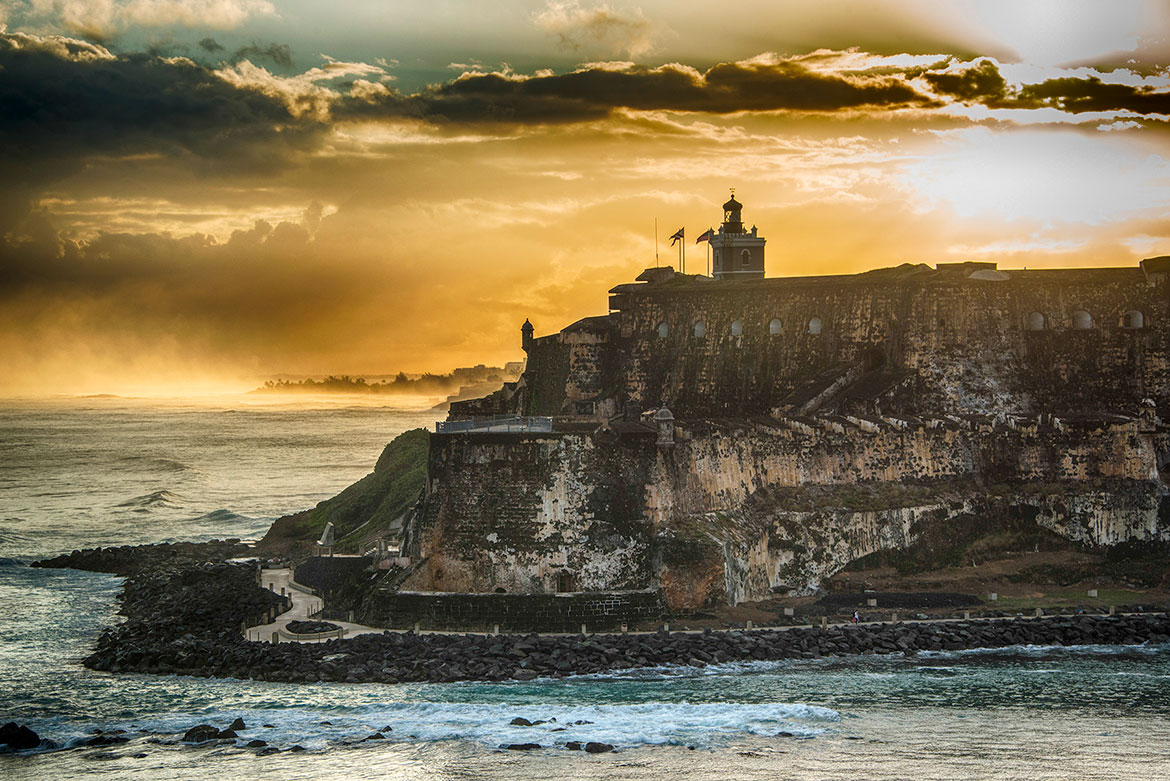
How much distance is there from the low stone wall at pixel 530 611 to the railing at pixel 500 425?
554cm

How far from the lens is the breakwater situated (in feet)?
134

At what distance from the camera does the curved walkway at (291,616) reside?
44.4m

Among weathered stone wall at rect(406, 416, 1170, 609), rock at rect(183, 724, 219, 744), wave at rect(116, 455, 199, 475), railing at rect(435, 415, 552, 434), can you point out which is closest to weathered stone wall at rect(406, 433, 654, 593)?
weathered stone wall at rect(406, 416, 1170, 609)

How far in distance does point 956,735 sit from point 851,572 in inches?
568

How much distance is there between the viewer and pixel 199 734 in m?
35.9

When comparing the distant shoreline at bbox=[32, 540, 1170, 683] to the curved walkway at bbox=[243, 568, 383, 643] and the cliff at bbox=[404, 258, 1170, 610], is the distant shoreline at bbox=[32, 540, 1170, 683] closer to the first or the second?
the curved walkway at bbox=[243, 568, 383, 643]

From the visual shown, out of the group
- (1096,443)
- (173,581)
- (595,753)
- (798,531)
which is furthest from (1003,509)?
(173,581)

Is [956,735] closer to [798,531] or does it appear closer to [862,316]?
[798,531]

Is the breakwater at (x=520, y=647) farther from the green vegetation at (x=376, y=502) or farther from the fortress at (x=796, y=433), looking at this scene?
the green vegetation at (x=376, y=502)

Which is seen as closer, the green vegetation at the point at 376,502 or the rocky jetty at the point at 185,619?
the rocky jetty at the point at 185,619

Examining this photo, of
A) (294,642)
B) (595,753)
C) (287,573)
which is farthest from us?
(287,573)

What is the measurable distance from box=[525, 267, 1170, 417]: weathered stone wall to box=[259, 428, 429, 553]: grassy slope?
8186mm

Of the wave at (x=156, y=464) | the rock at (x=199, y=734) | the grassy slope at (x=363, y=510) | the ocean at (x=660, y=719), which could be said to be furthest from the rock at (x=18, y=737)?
the wave at (x=156, y=464)

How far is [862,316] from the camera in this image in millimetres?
62875
